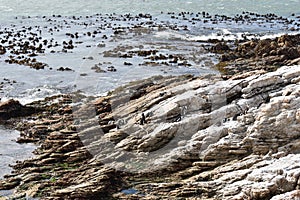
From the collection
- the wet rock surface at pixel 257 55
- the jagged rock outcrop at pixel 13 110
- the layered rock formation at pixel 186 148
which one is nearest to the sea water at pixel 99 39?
the wet rock surface at pixel 257 55

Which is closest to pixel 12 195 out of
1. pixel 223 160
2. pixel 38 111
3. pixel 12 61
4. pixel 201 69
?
pixel 223 160

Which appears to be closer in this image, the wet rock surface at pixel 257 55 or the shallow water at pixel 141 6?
the wet rock surface at pixel 257 55

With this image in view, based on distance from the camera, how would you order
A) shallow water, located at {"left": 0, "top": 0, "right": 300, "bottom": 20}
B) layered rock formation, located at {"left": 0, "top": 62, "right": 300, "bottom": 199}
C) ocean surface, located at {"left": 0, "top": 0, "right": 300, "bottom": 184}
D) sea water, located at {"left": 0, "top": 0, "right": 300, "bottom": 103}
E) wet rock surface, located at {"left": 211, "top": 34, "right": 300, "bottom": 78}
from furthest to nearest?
shallow water, located at {"left": 0, "top": 0, "right": 300, "bottom": 20} < ocean surface, located at {"left": 0, "top": 0, "right": 300, "bottom": 184} < sea water, located at {"left": 0, "top": 0, "right": 300, "bottom": 103} < wet rock surface, located at {"left": 211, "top": 34, "right": 300, "bottom": 78} < layered rock formation, located at {"left": 0, "top": 62, "right": 300, "bottom": 199}

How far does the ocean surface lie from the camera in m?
28.6

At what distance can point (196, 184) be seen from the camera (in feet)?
43.4

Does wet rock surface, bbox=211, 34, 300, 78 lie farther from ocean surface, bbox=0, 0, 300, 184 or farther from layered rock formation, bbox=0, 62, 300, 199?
layered rock formation, bbox=0, 62, 300, 199

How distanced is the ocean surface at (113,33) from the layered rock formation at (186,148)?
287cm

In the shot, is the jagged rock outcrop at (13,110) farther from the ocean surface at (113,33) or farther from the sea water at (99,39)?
the sea water at (99,39)

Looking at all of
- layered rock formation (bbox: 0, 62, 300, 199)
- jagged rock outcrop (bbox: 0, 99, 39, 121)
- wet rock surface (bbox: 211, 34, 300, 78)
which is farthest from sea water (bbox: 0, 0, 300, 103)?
layered rock formation (bbox: 0, 62, 300, 199)

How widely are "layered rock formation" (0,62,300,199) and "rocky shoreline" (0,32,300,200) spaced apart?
1.4 inches

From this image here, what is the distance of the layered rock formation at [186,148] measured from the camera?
42.3 feet

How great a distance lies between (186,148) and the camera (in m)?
14.9

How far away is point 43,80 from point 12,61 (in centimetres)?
683

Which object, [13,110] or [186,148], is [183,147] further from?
[13,110]
